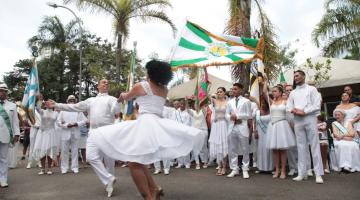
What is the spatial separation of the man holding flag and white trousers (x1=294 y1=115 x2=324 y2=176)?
19.3 feet

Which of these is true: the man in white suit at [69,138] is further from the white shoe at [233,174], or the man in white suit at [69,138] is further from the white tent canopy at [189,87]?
the white tent canopy at [189,87]

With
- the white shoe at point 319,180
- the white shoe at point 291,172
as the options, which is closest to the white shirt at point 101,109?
the white shoe at point 291,172

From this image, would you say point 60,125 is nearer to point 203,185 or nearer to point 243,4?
point 203,185

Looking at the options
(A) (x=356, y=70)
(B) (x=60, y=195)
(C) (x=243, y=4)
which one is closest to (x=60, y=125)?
(B) (x=60, y=195)

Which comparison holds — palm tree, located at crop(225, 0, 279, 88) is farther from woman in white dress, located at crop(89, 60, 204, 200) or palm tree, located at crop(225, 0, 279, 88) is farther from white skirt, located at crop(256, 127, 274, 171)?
woman in white dress, located at crop(89, 60, 204, 200)

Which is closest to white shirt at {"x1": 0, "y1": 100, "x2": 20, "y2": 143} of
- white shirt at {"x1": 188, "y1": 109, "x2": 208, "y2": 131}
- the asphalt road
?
the asphalt road

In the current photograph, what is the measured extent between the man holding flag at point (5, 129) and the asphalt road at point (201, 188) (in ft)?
1.30

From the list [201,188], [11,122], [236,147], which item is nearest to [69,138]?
[11,122]

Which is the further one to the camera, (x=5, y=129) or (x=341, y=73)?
(x=341, y=73)

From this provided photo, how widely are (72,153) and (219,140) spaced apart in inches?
166

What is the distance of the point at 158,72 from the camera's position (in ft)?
17.6

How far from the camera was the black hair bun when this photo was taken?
17.6 feet

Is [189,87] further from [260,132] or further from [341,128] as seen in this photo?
[341,128]

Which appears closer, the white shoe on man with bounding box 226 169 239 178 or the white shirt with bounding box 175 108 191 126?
the white shoe on man with bounding box 226 169 239 178
